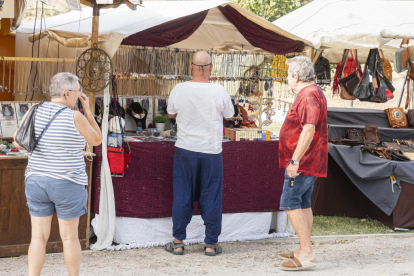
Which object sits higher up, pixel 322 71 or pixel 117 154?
pixel 322 71

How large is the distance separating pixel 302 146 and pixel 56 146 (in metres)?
1.90

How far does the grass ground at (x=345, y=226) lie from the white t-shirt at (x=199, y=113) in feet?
6.32

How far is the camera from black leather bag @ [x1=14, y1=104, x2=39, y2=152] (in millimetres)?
3762

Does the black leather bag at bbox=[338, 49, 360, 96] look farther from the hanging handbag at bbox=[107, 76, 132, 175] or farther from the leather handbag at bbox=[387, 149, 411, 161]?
the hanging handbag at bbox=[107, 76, 132, 175]

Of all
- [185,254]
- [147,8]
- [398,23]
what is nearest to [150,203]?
[185,254]

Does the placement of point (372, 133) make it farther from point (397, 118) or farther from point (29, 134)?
point (29, 134)

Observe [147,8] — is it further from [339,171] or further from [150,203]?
[339,171]

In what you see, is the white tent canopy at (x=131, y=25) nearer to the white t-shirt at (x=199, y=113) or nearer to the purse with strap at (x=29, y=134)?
the white t-shirt at (x=199, y=113)

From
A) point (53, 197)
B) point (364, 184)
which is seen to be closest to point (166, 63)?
point (364, 184)

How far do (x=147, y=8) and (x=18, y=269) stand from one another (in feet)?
9.52

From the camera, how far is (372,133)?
7562 millimetres

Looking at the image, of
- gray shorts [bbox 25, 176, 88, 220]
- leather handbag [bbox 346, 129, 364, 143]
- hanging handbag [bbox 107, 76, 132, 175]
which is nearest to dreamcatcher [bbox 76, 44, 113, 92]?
hanging handbag [bbox 107, 76, 132, 175]

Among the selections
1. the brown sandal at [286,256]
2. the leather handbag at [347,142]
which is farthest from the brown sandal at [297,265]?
the leather handbag at [347,142]

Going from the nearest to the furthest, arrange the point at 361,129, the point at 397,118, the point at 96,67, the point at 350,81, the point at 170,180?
1. the point at 96,67
2. the point at 170,180
3. the point at 361,129
4. the point at 397,118
5. the point at 350,81
